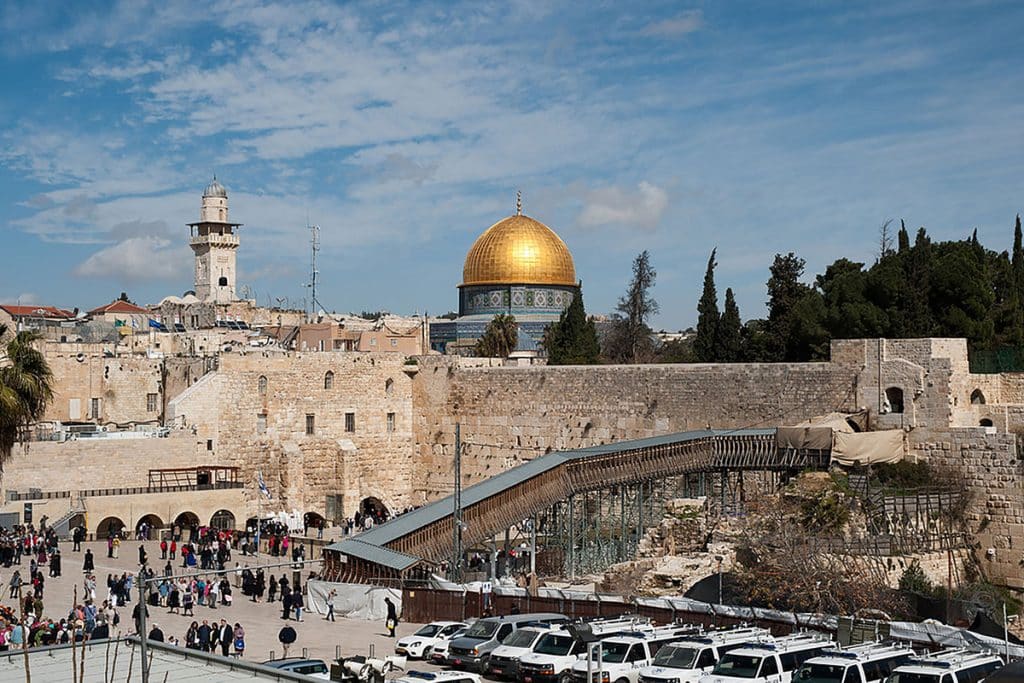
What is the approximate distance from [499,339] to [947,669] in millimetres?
32498

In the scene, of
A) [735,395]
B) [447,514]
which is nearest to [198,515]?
[447,514]

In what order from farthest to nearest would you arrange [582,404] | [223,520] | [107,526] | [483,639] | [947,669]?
[582,404]
[223,520]
[107,526]
[483,639]
[947,669]

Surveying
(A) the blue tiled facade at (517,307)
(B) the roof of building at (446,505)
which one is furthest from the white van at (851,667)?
(A) the blue tiled facade at (517,307)

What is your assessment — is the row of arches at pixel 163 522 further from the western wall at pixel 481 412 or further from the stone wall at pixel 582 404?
the stone wall at pixel 582 404

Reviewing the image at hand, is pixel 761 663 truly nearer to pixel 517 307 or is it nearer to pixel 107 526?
pixel 107 526

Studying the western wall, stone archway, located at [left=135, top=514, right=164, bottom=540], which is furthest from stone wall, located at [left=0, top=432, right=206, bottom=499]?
stone archway, located at [left=135, top=514, right=164, bottom=540]

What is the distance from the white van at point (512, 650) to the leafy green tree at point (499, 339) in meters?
28.0

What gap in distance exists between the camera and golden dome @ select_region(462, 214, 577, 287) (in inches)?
1895

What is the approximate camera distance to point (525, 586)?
21.5m

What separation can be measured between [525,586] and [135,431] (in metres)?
14.5

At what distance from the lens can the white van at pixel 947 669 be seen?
1251 cm

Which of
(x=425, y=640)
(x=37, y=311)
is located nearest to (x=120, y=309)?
(x=37, y=311)

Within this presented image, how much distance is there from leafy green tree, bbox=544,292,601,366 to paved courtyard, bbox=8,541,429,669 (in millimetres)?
16183

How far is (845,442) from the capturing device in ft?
81.2
